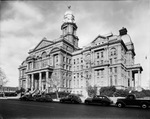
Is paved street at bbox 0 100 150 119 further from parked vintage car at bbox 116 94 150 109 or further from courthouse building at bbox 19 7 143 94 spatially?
courthouse building at bbox 19 7 143 94

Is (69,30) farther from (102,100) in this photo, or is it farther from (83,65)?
(102,100)

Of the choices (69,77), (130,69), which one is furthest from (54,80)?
(130,69)

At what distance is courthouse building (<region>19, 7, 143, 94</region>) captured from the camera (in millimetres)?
47531

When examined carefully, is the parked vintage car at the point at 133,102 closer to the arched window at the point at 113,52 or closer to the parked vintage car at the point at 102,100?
the parked vintage car at the point at 102,100

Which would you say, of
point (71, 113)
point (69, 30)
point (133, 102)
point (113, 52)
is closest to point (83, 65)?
point (113, 52)

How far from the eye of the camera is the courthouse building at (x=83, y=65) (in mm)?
47531

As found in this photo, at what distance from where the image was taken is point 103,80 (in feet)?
157

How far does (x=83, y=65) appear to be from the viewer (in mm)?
57750

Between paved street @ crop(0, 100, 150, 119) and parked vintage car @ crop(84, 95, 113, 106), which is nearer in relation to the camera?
paved street @ crop(0, 100, 150, 119)

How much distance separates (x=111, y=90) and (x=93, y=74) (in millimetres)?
13190

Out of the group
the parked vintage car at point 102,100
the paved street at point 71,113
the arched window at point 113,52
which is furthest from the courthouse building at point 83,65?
the paved street at point 71,113

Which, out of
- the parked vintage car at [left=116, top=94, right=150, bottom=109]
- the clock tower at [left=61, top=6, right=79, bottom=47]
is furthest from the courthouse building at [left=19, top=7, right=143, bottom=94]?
the parked vintage car at [left=116, top=94, right=150, bottom=109]

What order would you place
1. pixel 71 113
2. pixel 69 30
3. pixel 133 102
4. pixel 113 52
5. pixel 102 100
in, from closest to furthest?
1. pixel 71 113
2. pixel 133 102
3. pixel 102 100
4. pixel 113 52
5. pixel 69 30

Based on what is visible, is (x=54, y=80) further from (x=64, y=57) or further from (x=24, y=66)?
(x=24, y=66)
